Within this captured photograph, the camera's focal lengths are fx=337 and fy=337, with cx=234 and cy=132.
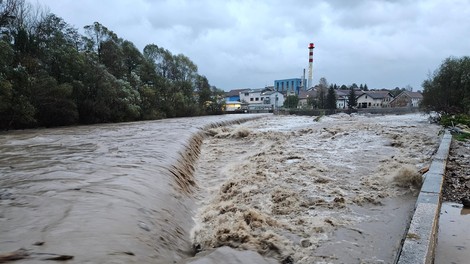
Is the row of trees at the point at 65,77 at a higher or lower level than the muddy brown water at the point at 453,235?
higher

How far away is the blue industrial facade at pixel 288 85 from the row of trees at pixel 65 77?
241 ft

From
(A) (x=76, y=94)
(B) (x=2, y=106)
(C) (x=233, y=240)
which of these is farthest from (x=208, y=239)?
(A) (x=76, y=94)

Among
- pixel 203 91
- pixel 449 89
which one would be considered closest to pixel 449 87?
pixel 449 89

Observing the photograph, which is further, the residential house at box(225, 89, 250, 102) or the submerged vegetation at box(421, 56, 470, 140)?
the residential house at box(225, 89, 250, 102)

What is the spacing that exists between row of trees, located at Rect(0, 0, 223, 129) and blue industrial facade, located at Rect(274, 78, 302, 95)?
241 feet

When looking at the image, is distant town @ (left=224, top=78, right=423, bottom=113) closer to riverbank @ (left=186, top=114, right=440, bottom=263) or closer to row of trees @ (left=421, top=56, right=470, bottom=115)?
row of trees @ (left=421, top=56, right=470, bottom=115)

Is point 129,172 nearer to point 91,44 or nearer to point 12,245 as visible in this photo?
point 12,245

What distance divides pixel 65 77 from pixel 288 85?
3637 inches

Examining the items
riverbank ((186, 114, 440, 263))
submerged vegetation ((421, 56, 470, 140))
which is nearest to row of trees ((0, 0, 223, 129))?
riverbank ((186, 114, 440, 263))

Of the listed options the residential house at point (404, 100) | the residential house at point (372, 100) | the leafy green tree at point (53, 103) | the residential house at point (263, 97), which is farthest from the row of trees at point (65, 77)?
the residential house at point (404, 100)

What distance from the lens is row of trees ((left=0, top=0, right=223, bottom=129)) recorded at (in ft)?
61.6

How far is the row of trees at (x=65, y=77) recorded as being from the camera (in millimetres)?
18769

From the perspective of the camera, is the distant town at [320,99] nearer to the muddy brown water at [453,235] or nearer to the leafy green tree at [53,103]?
the leafy green tree at [53,103]

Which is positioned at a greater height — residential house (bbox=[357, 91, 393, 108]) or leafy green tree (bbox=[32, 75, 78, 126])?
residential house (bbox=[357, 91, 393, 108])
